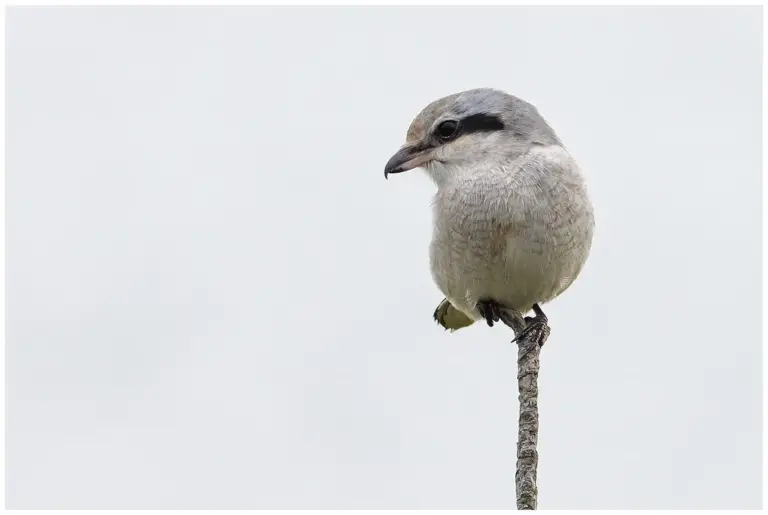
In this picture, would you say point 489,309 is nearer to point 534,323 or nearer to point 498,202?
point 534,323

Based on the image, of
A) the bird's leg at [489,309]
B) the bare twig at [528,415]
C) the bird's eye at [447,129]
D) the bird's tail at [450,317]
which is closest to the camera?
the bare twig at [528,415]

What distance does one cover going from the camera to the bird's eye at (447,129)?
591 cm

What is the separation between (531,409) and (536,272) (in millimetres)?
1058

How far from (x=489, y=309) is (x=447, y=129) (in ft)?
3.31

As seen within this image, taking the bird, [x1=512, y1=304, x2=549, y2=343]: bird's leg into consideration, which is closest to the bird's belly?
the bird

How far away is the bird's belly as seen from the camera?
554 centimetres

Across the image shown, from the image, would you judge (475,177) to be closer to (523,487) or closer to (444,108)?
(444,108)

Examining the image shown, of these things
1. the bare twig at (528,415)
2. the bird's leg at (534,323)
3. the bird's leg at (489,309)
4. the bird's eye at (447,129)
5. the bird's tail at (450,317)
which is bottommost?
the bare twig at (528,415)

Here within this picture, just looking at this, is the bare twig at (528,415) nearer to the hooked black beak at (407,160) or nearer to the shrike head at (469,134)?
the shrike head at (469,134)

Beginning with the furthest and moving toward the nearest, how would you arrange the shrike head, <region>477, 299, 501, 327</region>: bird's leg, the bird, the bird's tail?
the bird's tail
<region>477, 299, 501, 327</region>: bird's leg
the shrike head
the bird

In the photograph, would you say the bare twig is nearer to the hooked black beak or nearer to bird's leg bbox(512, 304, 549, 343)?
bird's leg bbox(512, 304, 549, 343)

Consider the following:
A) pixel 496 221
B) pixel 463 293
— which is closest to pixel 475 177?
pixel 496 221

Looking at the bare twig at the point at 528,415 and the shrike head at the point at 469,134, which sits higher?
the shrike head at the point at 469,134

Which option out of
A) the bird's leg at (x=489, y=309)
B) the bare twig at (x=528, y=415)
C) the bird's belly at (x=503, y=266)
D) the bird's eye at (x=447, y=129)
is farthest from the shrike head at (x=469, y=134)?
the bare twig at (x=528, y=415)
